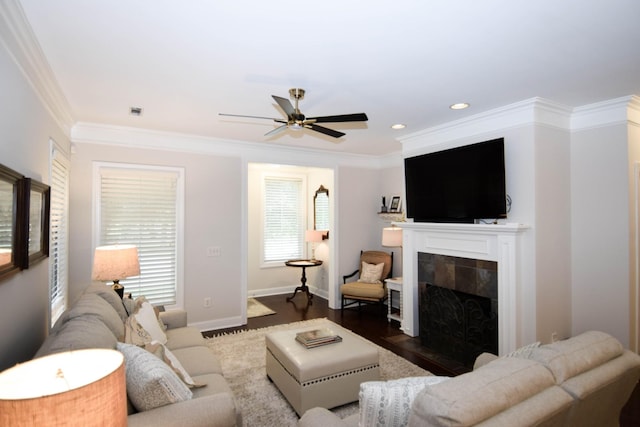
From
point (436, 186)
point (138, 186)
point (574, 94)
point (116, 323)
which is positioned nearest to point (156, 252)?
point (138, 186)

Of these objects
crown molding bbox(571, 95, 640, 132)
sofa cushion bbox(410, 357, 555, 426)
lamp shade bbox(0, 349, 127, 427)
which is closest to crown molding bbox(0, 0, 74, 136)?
lamp shade bbox(0, 349, 127, 427)

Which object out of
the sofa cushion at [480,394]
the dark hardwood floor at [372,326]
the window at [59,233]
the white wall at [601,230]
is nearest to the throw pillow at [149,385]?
the sofa cushion at [480,394]

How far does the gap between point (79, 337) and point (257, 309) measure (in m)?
4.17

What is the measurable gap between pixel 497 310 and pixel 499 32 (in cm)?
264

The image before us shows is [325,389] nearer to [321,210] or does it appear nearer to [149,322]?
[149,322]

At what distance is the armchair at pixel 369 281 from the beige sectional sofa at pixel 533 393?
3.50 metres

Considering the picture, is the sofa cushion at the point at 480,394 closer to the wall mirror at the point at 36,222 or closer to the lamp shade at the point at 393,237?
the wall mirror at the point at 36,222

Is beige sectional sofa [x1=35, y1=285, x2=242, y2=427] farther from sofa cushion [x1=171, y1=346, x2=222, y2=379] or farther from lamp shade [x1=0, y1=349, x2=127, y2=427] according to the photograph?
lamp shade [x1=0, y1=349, x2=127, y2=427]

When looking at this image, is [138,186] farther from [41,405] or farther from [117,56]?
[41,405]

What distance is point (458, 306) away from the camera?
12.7 feet

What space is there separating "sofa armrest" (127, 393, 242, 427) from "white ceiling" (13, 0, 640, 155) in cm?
208

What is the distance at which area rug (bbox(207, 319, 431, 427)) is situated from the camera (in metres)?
2.69

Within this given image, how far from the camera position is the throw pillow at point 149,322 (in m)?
2.71

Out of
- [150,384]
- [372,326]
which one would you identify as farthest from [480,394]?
[372,326]
